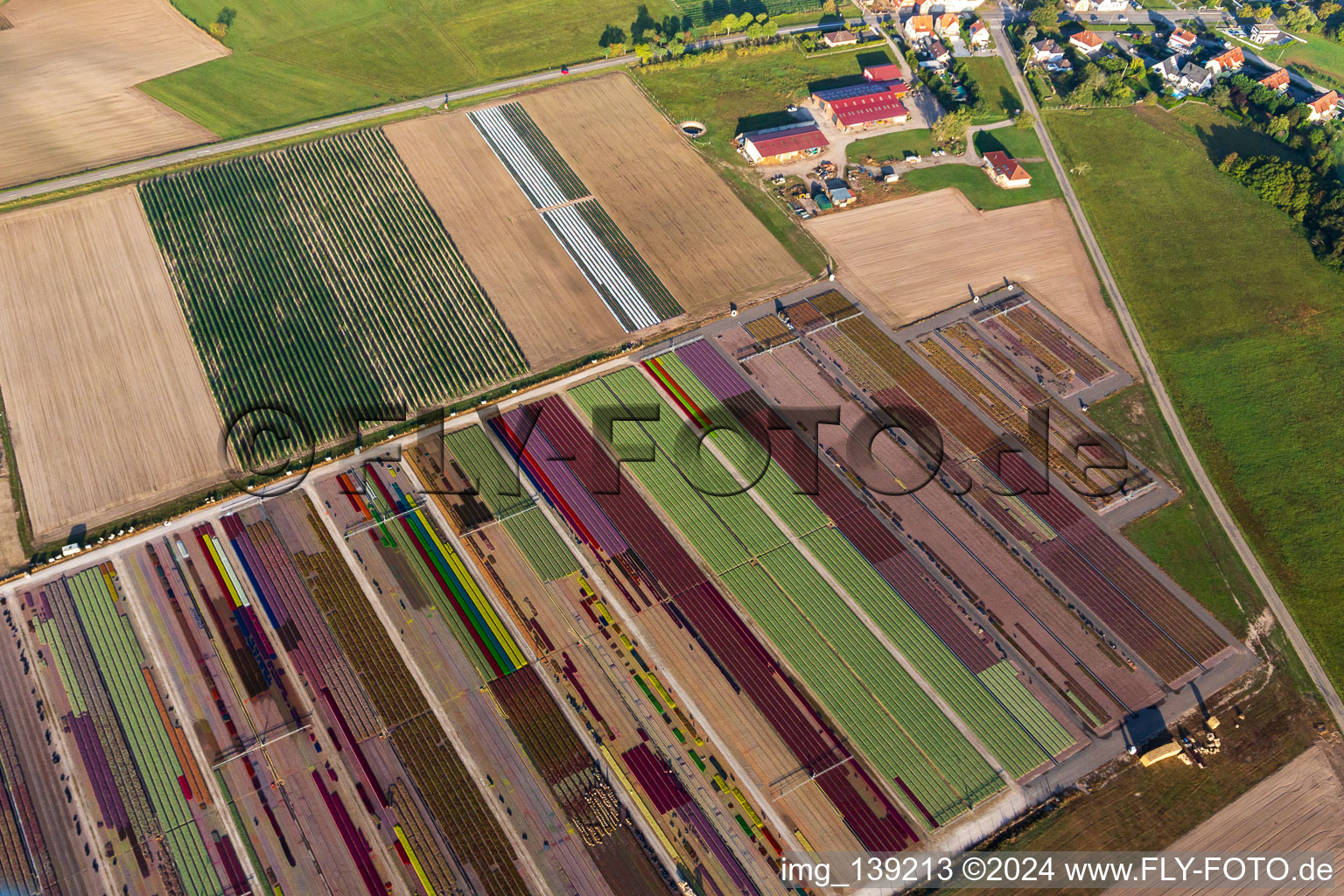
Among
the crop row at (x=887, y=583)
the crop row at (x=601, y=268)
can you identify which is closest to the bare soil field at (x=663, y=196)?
the crop row at (x=601, y=268)

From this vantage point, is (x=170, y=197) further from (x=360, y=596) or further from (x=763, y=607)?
(x=763, y=607)

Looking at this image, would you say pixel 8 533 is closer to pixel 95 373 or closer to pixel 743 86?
pixel 95 373

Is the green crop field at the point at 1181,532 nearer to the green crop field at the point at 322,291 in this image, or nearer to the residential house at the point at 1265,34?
the green crop field at the point at 322,291

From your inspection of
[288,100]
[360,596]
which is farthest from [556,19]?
[360,596]

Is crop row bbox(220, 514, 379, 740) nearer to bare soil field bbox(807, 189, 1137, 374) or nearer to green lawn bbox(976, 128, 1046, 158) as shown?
bare soil field bbox(807, 189, 1137, 374)

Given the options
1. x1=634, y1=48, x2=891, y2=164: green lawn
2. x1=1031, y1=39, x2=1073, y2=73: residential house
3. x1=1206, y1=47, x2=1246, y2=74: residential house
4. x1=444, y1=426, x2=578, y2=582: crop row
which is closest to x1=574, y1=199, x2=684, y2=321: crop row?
x1=634, y1=48, x2=891, y2=164: green lawn

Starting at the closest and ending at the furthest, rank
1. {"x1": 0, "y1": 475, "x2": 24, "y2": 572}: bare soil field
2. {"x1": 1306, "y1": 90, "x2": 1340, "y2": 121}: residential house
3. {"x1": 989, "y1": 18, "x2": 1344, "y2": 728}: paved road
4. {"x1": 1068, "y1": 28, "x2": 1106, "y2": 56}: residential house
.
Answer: {"x1": 989, "y1": 18, "x2": 1344, "y2": 728}: paved road, {"x1": 0, "y1": 475, "x2": 24, "y2": 572}: bare soil field, {"x1": 1306, "y1": 90, "x2": 1340, "y2": 121}: residential house, {"x1": 1068, "y1": 28, "x2": 1106, "y2": 56}: residential house

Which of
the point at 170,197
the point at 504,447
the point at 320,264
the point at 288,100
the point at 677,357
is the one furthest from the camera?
the point at 288,100
